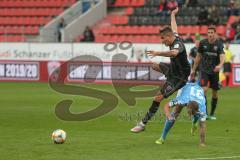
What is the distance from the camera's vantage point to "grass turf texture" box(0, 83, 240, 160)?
11.8m

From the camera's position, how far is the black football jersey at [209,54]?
18125 mm

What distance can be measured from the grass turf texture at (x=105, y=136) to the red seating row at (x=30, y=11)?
20.2 meters

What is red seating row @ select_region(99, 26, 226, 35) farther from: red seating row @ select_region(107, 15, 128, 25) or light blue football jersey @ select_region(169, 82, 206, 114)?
light blue football jersey @ select_region(169, 82, 206, 114)

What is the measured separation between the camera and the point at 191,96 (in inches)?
507

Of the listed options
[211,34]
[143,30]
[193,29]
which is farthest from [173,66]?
[143,30]

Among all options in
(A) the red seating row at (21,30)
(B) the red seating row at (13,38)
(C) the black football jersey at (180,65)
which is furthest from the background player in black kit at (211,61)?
(A) the red seating row at (21,30)

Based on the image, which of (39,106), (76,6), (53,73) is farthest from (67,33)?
(39,106)

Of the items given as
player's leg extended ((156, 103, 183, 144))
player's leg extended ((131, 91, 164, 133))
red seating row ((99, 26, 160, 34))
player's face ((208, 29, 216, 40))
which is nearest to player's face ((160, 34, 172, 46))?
player's leg extended ((156, 103, 183, 144))

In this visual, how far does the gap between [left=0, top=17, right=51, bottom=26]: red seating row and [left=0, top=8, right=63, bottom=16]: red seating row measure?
445 mm

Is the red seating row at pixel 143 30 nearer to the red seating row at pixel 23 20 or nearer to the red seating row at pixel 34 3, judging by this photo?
the red seating row at pixel 34 3

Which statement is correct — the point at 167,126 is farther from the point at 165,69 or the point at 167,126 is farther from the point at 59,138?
the point at 59,138

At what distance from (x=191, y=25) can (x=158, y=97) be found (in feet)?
82.0

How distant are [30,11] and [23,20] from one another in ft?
2.77

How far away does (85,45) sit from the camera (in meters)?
36.3
